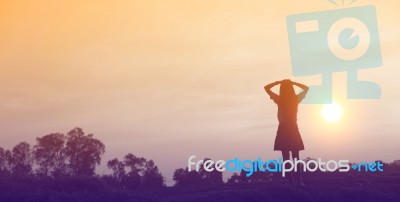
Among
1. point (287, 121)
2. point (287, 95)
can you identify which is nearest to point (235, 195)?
point (287, 121)

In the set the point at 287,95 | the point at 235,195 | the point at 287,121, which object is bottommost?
the point at 235,195

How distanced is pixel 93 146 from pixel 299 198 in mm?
38853

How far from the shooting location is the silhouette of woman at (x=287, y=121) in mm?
23734

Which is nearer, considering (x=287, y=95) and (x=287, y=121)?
(x=287, y=95)

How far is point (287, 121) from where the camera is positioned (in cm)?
2392

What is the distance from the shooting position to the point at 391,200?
20953 millimetres

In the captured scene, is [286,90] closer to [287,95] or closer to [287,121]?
[287,95]

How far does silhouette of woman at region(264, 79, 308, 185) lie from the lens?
23.7 metres

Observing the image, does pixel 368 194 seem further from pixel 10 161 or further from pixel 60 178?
pixel 10 161

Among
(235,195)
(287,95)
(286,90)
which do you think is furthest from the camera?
(286,90)

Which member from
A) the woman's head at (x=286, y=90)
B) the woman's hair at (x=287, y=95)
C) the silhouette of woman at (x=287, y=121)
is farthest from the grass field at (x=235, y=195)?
the woman's head at (x=286, y=90)

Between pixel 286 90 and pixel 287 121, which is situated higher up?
pixel 286 90

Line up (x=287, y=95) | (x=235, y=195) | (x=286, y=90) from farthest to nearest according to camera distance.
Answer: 1. (x=286, y=90)
2. (x=287, y=95)
3. (x=235, y=195)

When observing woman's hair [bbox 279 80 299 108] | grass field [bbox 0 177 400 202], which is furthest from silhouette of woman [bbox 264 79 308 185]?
grass field [bbox 0 177 400 202]
